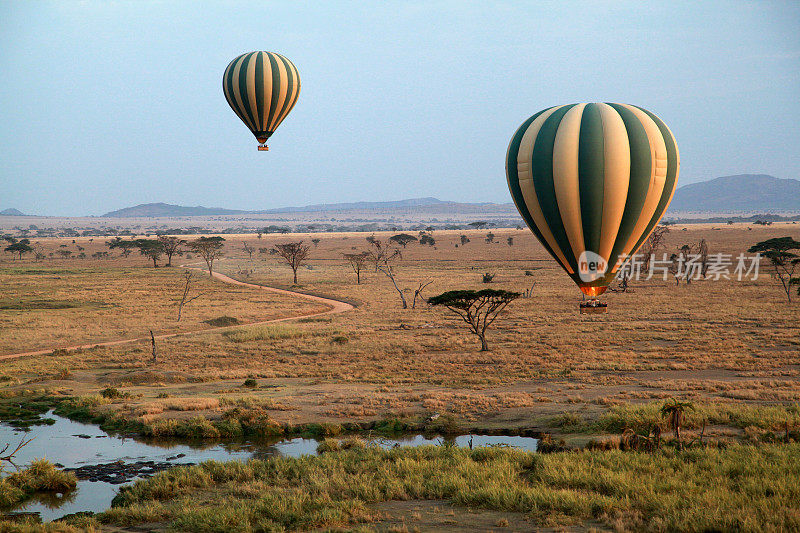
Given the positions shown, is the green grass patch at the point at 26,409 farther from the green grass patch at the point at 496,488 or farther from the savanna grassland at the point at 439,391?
the green grass patch at the point at 496,488

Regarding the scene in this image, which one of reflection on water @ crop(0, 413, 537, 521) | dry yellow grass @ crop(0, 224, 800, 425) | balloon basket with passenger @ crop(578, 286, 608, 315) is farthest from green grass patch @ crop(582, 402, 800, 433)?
balloon basket with passenger @ crop(578, 286, 608, 315)

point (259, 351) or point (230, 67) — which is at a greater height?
point (230, 67)

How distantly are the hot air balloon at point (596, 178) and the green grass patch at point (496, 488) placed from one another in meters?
5.04

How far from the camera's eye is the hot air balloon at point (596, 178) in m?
19.1

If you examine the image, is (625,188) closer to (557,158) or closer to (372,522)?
(557,158)

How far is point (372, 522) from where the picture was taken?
13.5 m

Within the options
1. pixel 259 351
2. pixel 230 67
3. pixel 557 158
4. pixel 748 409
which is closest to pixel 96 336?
pixel 259 351

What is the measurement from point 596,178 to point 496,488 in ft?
A: 30.3

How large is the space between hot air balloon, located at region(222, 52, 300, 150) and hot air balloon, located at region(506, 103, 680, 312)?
23204 millimetres

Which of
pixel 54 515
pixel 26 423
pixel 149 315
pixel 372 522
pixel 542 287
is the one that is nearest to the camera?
pixel 372 522

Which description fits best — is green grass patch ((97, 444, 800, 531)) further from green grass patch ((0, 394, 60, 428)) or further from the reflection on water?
green grass patch ((0, 394, 60, 428))

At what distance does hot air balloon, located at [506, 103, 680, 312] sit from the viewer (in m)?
19.1

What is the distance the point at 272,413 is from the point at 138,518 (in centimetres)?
961

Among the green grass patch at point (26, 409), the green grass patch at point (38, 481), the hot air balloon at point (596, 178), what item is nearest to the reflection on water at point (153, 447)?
the green grass patch at point (38, 481)
